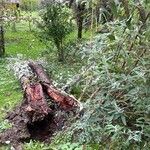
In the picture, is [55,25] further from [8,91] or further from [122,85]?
[122,85]

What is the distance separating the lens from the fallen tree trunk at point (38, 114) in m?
7.94

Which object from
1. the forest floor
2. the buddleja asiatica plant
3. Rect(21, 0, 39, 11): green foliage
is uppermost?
the buddleja asiatica plant

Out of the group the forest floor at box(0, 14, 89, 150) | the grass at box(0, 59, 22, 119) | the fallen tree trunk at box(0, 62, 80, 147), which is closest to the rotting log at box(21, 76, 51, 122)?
the fallen tree trunk at box(0, 62, 80, 147)

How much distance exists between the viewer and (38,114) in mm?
7926

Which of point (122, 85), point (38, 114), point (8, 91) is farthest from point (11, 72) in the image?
point (122, 85)

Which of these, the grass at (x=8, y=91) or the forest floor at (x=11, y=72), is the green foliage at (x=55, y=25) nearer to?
the forest floor at (x=11, y=72)

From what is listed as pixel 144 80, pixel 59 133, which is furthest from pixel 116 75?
pixel 59 133

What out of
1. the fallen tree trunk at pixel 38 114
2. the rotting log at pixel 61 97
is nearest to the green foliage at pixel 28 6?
the rotting log at pixel 61 97

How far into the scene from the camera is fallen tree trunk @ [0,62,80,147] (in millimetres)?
7941

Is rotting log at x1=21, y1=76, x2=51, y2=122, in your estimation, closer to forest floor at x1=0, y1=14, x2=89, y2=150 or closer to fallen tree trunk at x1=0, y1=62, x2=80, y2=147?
fallen tree trunk at x1=0, y1=62, x2=80, y2=147

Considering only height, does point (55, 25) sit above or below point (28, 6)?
above

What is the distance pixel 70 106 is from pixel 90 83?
165 inches

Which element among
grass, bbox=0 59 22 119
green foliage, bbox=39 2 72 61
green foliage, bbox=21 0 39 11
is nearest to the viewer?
grass, bbox=0 59 22 119

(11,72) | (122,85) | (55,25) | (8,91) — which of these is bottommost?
(11,72)
